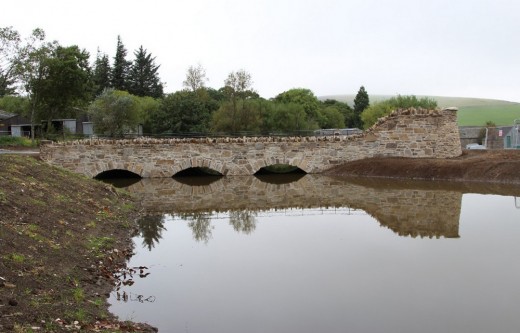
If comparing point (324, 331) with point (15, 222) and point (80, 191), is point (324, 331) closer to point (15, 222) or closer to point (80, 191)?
point (15, 222)

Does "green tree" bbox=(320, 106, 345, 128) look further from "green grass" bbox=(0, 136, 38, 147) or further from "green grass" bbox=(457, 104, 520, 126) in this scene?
"green grass" bbox=(0, 136, 38, 147)

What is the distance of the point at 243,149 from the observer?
31.6 m

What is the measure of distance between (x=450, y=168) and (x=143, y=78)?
57.2 m

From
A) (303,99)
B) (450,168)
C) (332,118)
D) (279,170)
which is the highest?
(303,99)

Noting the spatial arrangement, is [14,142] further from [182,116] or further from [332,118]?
[332,118]

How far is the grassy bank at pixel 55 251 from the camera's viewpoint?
680cm

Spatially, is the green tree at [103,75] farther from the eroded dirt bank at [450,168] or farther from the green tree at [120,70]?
the eroded dirt bank at [450,168]

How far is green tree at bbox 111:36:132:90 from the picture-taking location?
75.5 m

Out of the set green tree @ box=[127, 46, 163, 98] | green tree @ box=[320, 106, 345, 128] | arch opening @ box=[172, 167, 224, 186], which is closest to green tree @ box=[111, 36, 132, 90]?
green tree @ box=[127, 46, 163, 98]

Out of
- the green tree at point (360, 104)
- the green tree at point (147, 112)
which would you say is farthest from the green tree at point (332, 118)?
the green tree at point (147, 112)

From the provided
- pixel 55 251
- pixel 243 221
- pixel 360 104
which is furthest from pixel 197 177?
pixel 360 104

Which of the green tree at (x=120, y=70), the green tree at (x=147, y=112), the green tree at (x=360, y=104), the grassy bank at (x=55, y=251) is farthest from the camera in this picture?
the green tree at (x=360, y=104)

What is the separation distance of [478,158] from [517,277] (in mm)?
20173

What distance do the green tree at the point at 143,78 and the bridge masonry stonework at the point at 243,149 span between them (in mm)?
46378
